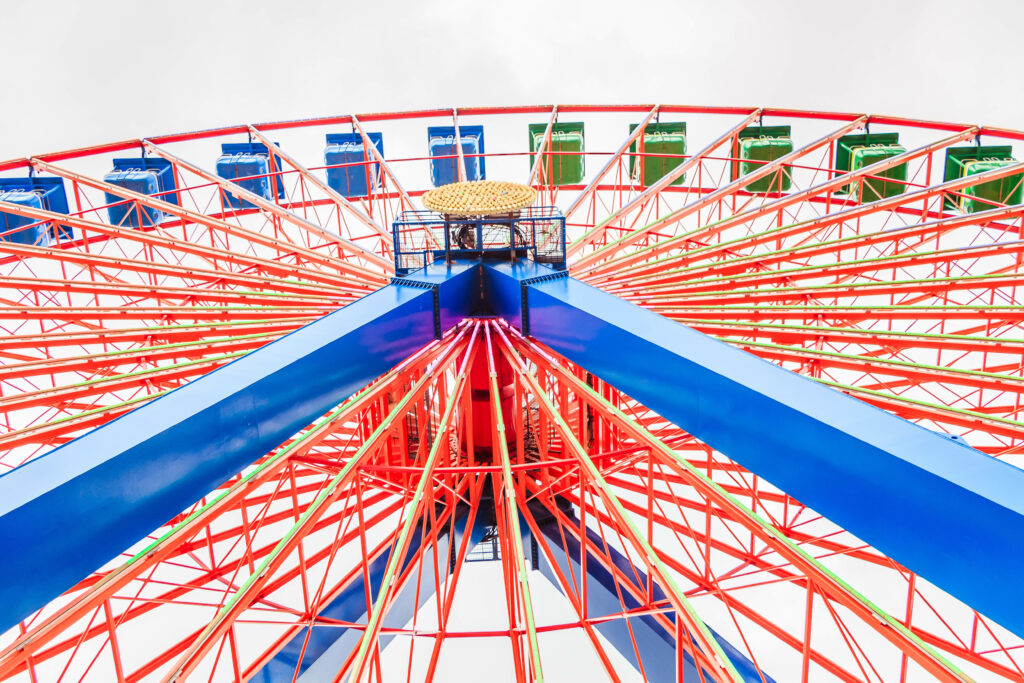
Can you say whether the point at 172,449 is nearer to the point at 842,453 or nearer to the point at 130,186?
the point at 842,453

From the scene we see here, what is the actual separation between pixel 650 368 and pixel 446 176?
22.4 meters

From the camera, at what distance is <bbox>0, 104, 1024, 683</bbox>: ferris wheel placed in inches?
380

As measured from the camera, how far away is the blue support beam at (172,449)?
9.04m

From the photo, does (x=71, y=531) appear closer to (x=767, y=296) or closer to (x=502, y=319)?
(x=502, y=319)

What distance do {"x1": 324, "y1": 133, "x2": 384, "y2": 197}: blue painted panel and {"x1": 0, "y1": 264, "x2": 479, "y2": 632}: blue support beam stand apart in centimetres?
1699

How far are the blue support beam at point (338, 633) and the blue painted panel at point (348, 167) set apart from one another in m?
16.2

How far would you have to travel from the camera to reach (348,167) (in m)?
31.1

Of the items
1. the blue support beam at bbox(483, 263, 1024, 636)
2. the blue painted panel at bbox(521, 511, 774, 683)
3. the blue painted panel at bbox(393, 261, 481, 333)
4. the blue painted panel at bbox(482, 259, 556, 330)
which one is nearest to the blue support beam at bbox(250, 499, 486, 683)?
the blue painted panel at bbox(521, 511, 774, 683)

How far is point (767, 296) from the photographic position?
20.9 metres

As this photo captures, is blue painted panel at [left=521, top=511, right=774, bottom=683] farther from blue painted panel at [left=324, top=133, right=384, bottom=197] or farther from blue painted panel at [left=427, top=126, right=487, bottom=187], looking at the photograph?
blue painted panel at [left=427, top=126, right=487, bottom=187]

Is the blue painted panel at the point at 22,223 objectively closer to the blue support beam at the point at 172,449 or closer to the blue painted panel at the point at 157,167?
the blue painted panel at the point at 157,167

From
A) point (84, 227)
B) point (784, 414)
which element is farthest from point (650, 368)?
point (84, 227)

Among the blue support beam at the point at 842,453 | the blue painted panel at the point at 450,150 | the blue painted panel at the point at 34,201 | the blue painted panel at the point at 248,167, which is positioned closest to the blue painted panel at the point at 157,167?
the blue painted panel at the point at 248,167

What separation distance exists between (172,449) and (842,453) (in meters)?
8.85
